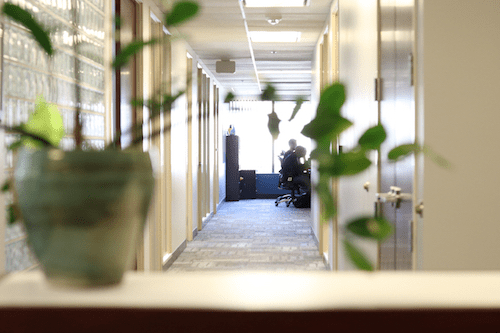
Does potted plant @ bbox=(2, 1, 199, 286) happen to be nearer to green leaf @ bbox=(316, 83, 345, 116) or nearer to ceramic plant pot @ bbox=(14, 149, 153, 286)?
ceramic plant pot @ bbox=(14, 149, 153, 286)

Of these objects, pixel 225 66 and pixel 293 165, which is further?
pixel 293 165

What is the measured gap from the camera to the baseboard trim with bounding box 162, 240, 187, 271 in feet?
15.5

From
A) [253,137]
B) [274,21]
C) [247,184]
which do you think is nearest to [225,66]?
[274,21]

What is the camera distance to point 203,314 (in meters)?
0.61

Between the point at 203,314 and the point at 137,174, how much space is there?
22 cm

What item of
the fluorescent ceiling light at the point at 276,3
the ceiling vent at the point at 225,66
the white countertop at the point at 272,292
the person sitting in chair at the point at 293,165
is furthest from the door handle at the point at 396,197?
the person sitting in chair at the point at 293,165

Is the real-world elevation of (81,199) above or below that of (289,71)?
below

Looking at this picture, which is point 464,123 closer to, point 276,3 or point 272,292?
point 272,292

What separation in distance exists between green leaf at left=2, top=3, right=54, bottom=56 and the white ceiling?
293cm

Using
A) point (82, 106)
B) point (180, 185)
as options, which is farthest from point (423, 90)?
point (180, 185)

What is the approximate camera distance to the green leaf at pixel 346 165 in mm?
582

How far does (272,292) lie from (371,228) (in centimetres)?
20

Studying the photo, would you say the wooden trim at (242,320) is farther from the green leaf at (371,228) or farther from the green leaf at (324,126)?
the green leaf at (324,126)

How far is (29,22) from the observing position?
26.0 inches
